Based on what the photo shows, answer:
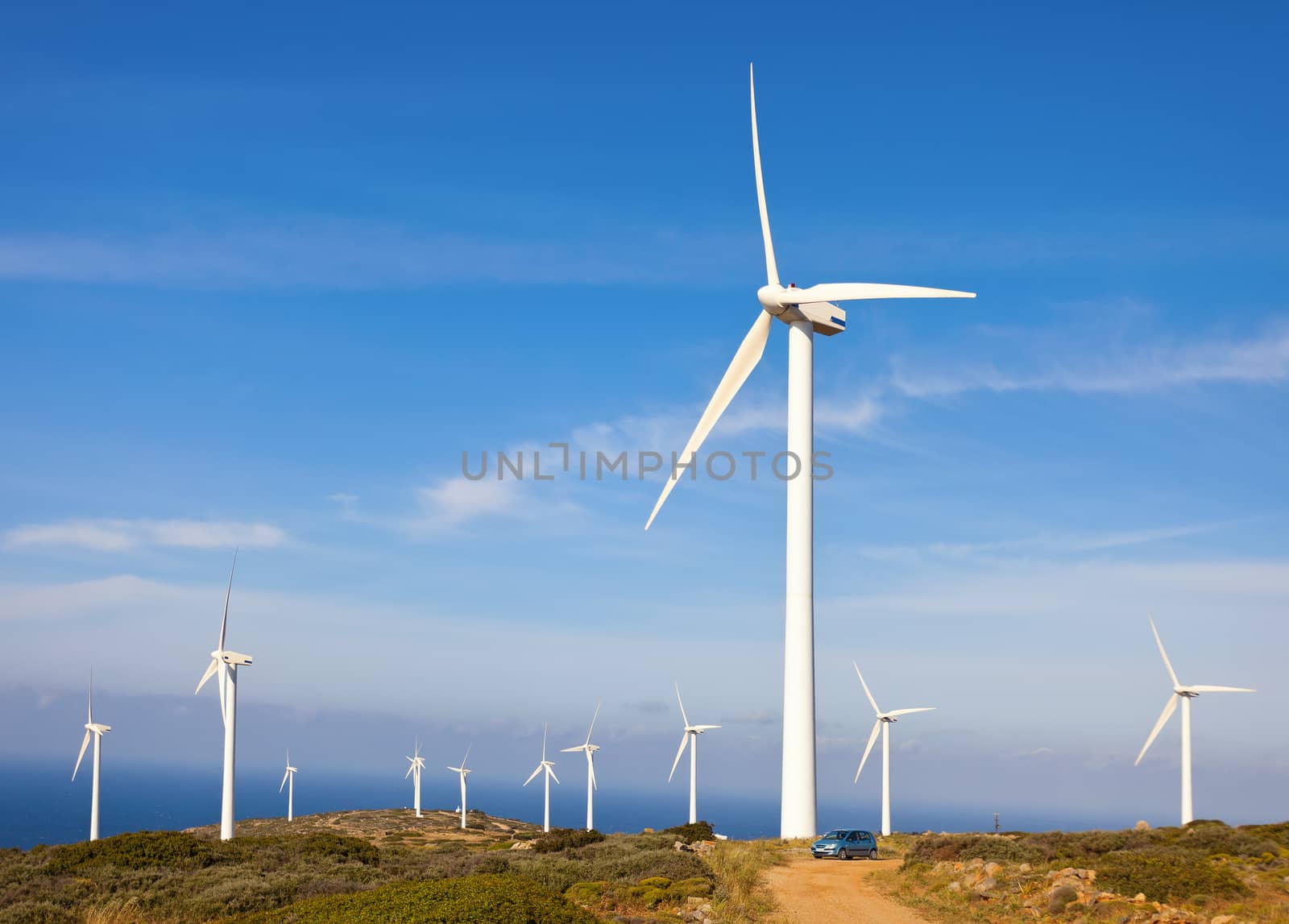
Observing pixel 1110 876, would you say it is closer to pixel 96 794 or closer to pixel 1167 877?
pixel 1167 877

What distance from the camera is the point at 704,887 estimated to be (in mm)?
30625

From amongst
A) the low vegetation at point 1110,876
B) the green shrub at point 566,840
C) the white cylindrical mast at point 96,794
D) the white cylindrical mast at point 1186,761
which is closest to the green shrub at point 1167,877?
the low vegetation at point 1110,876

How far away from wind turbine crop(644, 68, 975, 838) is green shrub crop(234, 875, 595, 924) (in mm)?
20532

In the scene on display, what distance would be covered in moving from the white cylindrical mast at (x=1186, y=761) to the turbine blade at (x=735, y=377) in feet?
143

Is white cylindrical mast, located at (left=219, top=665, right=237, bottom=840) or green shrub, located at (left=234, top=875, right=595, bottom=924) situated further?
white cylindrical mast, located at (left=219, top=665, right=237, bottom=840)

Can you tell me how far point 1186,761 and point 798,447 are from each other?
43217 mm

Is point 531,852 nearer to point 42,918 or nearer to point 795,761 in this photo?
point 795,761

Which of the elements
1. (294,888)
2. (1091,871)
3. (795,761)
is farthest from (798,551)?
(294,888)

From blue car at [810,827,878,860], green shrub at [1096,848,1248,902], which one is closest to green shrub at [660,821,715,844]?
blue car at [810,827,878,860]

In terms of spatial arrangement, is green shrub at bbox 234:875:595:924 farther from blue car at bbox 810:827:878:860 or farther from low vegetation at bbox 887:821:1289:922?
blue car at bbox 810:827:878:860

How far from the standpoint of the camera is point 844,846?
42219 mm

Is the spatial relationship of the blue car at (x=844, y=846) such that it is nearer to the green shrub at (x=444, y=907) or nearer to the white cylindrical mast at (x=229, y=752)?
the green shrub at (x=444, y=907)

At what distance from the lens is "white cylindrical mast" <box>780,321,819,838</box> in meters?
45.2

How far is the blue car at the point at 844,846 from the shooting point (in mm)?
41906
